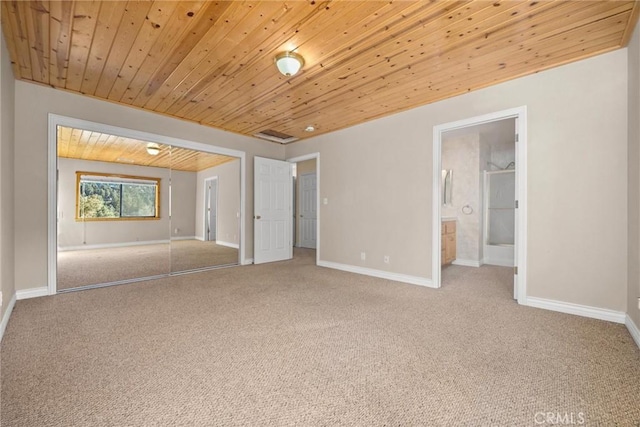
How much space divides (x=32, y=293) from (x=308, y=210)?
5.61 m

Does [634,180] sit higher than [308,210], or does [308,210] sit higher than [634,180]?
A: [634,180]

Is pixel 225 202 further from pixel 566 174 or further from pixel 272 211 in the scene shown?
pixel 566 174

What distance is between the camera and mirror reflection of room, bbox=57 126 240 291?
191 inches

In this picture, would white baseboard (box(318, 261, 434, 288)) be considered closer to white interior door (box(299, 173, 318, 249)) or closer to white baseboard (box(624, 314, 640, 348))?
white baseboard (box(624, 314, 640, 348))

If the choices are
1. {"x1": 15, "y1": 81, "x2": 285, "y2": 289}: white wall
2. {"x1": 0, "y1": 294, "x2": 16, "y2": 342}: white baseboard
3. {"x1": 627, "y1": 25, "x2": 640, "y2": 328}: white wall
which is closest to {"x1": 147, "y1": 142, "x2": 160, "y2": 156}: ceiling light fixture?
{"x1": 15, "y1": 81, "x2": 285, "y2": 289}: white wall

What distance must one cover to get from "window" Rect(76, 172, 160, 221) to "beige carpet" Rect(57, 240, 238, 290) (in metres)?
0.83

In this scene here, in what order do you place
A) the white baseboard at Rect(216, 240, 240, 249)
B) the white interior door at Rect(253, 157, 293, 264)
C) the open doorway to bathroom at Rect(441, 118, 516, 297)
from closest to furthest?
the open doorway to bathroom at Rect(441, 118, 516, 297), the white interior door at Rect(253, 157, 293, 264), the white baseboard at Rect(216, 240, 240, 249)

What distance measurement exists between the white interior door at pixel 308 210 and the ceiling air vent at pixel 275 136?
2122 mm

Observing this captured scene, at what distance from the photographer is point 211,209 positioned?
7.50 metres

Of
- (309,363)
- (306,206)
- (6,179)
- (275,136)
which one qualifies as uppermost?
(275,136)

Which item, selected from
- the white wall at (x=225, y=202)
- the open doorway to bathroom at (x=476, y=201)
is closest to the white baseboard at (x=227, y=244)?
A: the white wall at (x=225, y=202)

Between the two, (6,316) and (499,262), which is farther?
(499,262)

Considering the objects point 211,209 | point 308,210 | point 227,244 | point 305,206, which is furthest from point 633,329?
point 211,209

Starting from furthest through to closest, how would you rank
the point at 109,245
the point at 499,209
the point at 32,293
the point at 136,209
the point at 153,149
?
the point at 136,209, the point at 109,245, the point at 499,209, the point at 153,149, the point at 32,293
